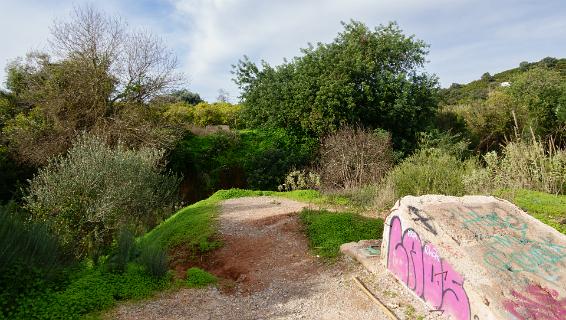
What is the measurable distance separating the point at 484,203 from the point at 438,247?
60.3 inches

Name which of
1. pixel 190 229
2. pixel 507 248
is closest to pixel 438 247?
pixel 507 248

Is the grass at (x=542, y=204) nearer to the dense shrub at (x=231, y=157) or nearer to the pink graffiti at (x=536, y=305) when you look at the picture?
the pink graffiti at (x=536, y=305)

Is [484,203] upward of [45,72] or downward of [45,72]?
downward

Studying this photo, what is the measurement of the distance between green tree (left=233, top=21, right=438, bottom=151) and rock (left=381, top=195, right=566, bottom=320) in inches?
399

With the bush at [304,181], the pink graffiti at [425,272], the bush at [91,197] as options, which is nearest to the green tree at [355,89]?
the bush at [304,181]

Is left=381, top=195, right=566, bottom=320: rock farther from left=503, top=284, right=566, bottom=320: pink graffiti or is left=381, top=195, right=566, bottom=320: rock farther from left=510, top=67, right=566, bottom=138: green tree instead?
left=510, top=67, right=566, bottom=138: green tree

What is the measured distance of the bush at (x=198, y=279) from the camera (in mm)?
6637

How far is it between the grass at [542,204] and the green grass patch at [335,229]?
10.3 feet

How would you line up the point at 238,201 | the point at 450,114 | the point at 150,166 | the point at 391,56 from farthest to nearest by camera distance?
1. the point at 450,114
2. the point at 391,56
3. the point at 238,201
4. the point at 150,166

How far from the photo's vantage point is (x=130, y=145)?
15.9 metres

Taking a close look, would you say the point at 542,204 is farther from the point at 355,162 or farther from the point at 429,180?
the point at 355,162

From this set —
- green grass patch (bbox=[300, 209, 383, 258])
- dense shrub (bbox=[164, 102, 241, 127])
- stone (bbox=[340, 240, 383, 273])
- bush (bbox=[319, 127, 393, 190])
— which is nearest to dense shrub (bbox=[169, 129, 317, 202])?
bush (bbox=[319, 127, 393, 190])

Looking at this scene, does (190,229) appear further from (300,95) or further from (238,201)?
(300,95)

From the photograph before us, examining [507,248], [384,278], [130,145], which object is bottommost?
[384,278]
